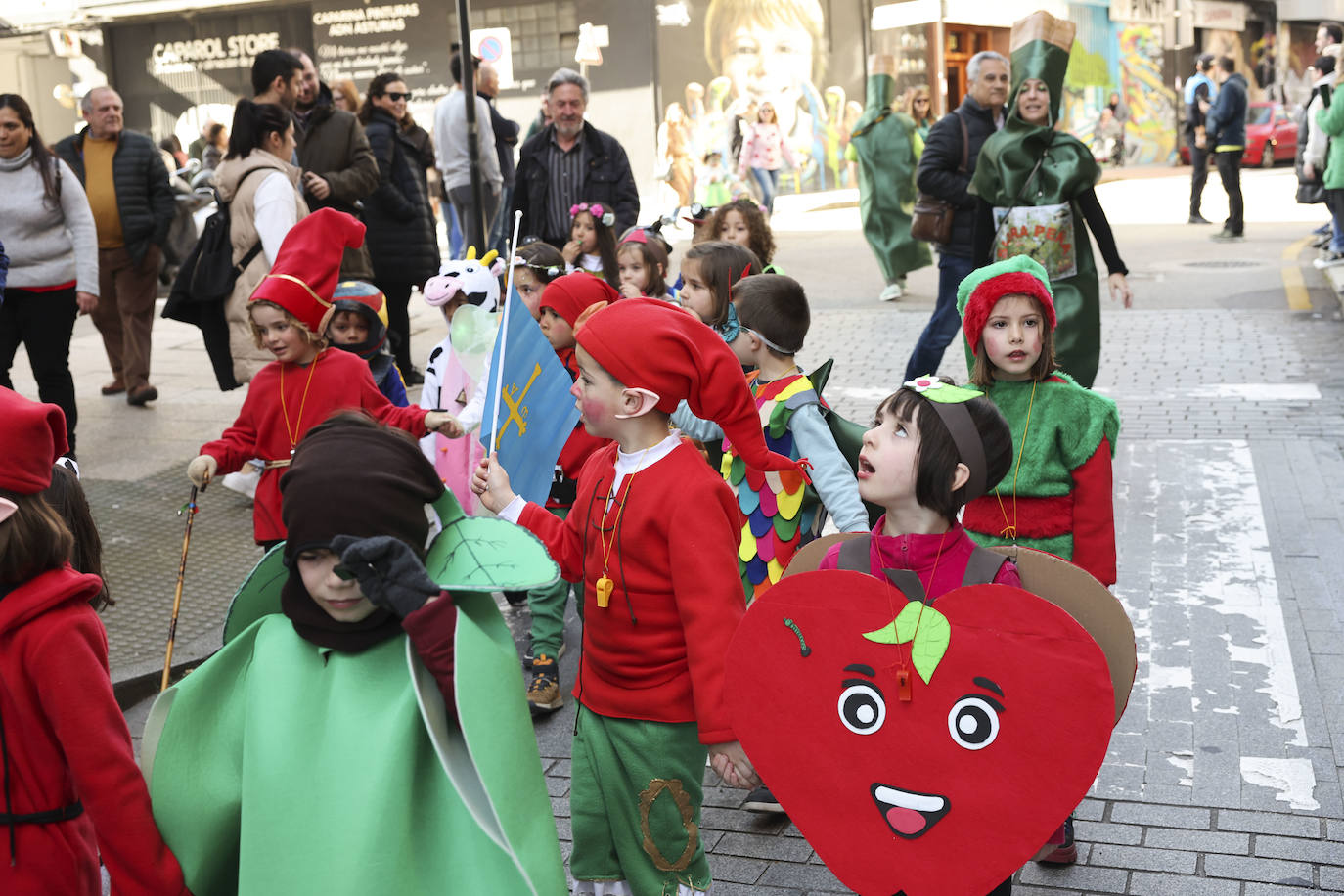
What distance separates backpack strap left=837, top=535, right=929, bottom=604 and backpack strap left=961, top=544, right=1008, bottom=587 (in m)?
0.10

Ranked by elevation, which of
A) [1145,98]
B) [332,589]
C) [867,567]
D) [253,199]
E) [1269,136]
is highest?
[1145,98]

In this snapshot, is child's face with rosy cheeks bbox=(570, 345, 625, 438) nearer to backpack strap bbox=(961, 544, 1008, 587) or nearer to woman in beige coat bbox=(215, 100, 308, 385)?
backpack strap bbox=(961, 544, 1008, 587)

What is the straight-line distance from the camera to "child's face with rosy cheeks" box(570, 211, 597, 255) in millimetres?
7320

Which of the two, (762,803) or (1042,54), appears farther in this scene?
(1042,54)

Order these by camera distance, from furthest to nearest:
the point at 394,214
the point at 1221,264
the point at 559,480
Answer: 1. the point at 1221,264
2. the point at 394,214
3. the point at 559,480

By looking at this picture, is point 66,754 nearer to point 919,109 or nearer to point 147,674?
point 147,674

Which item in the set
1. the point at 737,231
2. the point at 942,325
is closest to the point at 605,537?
the point at 737,231

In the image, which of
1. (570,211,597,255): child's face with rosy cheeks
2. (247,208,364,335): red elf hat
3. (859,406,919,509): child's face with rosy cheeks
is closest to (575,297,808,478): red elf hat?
(859,406,919,509): child's face with rosy cheeks

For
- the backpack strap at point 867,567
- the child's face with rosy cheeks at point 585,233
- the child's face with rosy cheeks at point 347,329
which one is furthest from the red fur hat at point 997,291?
the child's face with rosy cheeks at point 585,233

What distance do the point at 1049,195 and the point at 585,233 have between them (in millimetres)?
2333

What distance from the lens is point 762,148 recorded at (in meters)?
21.8

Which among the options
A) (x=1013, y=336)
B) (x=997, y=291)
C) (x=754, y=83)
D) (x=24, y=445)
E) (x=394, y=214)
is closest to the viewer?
(x=24, y=445)

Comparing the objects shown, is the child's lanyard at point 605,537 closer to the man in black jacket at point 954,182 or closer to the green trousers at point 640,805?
the green trousers at point 640,805

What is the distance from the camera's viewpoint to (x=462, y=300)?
19.5 ft
